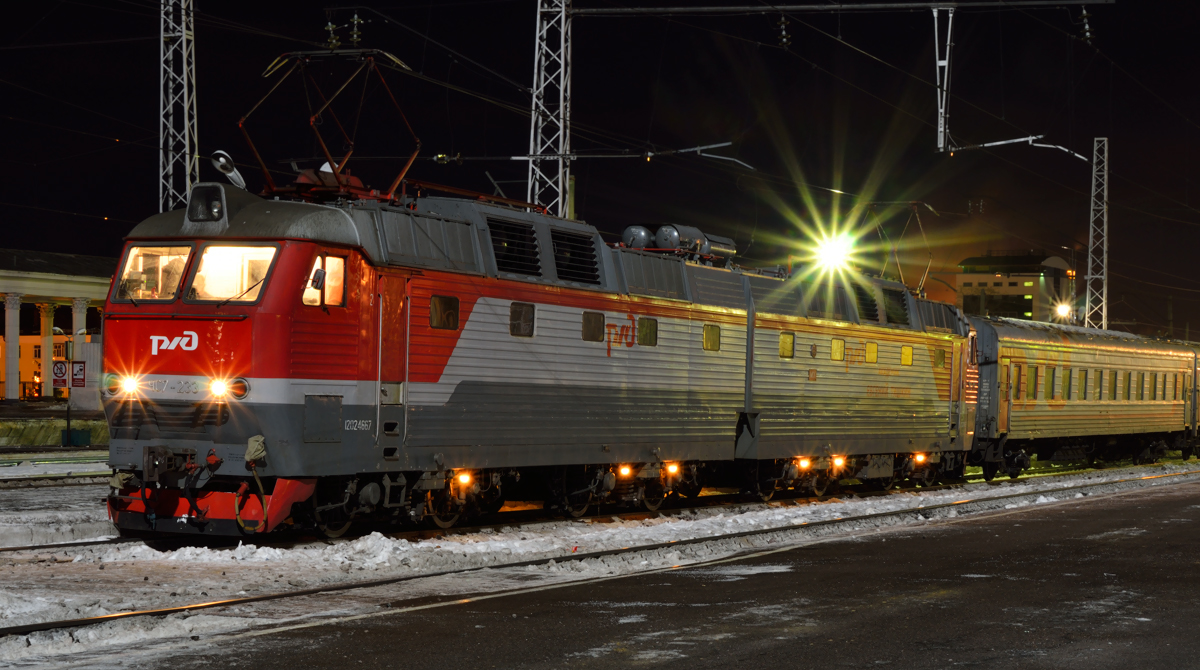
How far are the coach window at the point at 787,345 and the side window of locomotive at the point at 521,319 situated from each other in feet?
20.9

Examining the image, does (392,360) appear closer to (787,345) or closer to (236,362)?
(236,362)

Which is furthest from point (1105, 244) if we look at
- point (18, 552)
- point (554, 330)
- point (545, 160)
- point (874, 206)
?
point (18, 552)

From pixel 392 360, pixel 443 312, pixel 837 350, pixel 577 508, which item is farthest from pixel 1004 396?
pixel 392 360

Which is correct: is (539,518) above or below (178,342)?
below

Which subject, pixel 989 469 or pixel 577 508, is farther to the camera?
pixel 989 469

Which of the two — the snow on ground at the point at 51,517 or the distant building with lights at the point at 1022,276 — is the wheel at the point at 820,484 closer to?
the snow on ground at the point at 51,517

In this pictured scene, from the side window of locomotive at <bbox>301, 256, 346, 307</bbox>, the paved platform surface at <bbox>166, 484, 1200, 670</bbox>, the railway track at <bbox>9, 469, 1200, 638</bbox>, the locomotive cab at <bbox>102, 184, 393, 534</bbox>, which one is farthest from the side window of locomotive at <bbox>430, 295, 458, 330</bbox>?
the paved platform surface at <bbox>166, 484, 1200, 670</bbox>

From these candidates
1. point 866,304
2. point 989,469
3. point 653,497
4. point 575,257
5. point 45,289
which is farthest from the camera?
point 45,289

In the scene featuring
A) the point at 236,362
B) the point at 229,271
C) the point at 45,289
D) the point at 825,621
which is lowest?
the point at 825,621

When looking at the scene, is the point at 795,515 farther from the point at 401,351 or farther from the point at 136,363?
the point at 136,363

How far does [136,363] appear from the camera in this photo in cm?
1388

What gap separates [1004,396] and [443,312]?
18.2 metres

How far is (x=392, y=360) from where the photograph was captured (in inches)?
570

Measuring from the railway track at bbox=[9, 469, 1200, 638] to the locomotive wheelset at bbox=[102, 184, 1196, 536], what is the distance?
200 cm
